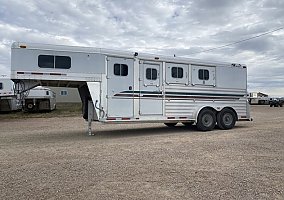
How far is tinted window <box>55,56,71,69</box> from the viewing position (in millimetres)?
10266

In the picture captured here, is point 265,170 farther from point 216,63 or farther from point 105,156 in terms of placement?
point 216,63

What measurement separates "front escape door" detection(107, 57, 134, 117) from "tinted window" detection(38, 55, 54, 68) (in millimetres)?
1907

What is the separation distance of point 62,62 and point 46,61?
0.50m

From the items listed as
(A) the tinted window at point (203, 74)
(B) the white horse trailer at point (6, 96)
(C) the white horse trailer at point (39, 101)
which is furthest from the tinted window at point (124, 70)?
(C) the white horse trailer at point (39, 101)

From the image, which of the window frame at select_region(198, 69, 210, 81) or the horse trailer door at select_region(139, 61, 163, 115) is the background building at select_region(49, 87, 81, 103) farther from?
the horse trailer door at select_region(139, 61, 163, 115)

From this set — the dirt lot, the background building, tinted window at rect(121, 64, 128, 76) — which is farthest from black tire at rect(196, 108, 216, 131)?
the background building

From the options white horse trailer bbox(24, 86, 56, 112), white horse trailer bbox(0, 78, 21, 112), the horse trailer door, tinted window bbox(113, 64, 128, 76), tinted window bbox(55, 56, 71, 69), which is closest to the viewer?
tinted window bbox(55, 56, 71, 69)

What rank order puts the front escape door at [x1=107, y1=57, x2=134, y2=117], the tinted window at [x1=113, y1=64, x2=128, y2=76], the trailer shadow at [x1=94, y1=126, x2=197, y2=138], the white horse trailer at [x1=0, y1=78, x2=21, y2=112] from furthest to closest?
1. the white horse trailer at [x1=0, y1=78, x2=21, y2=112]
2. the trailer shadow at [x1=94, y1=126, x2=197, y2=138]
3. the tinted window at [x1=113, y1=64, x2=128, y2=76]
4. the front escape door at [x1=107, y1=57, x2=134, y2=117]

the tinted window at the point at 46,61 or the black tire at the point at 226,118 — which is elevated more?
the tinted window at the point at 46,61

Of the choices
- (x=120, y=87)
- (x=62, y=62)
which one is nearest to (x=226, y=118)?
(x=120, y=87)

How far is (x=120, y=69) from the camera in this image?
11.2 metres

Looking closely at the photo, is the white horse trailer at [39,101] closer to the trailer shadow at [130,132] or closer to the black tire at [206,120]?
the trailer shadow at [130,132]

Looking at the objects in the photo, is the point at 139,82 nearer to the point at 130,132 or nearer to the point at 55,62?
the point at 130,132

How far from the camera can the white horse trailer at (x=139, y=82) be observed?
33.3ft
